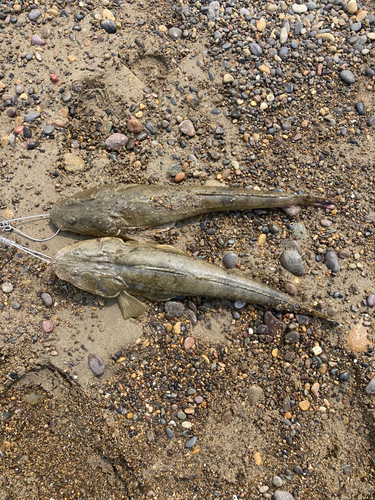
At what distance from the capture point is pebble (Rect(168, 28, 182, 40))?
18.3 feet

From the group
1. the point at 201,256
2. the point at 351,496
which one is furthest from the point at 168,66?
the point at 351,496

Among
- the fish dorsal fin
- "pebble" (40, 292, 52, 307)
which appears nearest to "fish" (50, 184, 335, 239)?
the fish dorsal fin

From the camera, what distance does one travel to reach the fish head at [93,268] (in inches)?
191

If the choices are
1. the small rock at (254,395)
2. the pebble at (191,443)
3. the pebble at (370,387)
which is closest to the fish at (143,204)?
the small rock at (254,395)

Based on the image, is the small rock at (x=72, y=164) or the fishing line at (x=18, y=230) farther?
the small rock at (x=72, y=164)

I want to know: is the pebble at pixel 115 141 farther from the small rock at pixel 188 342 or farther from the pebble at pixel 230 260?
the small rock at pixel 188 342

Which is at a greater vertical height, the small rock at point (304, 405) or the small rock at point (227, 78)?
the small rock at point (227, 78)

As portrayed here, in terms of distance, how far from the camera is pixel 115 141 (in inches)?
210

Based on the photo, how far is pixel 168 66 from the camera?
18.2 ft

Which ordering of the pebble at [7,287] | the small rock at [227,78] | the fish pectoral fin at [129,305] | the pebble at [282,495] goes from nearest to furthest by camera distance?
1. the pebble at [282,495]
2. the fish pectoral fin at [129,305]
3. the pebble at [7,287]
4. the small rock at [227,78]

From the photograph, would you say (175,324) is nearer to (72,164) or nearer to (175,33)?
(72,164)

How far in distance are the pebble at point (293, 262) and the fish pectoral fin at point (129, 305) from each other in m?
2.17

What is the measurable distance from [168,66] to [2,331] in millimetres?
4698

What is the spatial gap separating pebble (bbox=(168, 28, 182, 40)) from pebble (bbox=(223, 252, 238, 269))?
354 centimetres
